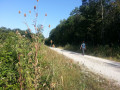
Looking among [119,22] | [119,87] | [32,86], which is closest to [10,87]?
[32,86]

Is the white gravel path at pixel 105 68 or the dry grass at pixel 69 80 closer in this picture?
the dry grass at pixel 69 80

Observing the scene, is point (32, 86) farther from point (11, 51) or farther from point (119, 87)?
point (119, 87)

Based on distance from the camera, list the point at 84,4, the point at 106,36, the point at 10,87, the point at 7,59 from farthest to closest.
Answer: the point at 84,4, the point at 106,36, the point at 7,59, the point at 10,87

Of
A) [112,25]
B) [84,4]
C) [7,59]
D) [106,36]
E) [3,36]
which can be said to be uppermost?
[84,4]

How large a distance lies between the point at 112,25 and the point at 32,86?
57.6 feet

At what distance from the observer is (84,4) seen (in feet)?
75.2

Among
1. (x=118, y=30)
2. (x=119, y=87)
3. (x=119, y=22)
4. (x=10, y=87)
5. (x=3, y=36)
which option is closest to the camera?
(x=10, y=87)

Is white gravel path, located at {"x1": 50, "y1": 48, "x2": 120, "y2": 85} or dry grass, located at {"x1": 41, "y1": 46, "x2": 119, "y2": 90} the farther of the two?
white gravel path, located at {"x1": 50, "y1": 48, "x2": 120, "y2": 85}

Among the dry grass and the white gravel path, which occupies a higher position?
the dry grass

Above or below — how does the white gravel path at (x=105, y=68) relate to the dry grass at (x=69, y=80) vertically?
below

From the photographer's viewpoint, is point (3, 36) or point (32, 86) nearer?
point (32, 86)

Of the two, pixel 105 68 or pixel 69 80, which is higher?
pixel 69 80

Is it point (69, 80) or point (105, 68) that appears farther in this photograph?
point (105, 68)

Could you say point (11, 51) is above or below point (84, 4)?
below
